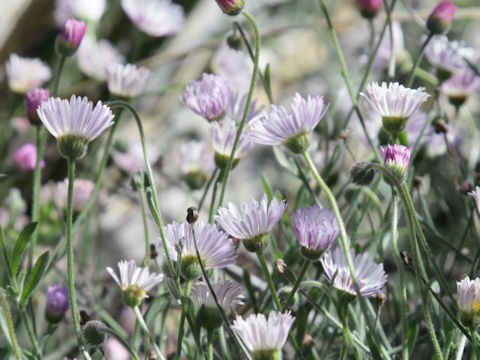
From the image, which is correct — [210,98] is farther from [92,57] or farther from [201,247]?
[92,57]

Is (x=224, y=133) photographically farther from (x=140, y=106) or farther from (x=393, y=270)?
(x=140, y=106)

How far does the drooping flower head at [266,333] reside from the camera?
0.36 m

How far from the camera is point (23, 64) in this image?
75 cm

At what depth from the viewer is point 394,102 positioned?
1.46 feet

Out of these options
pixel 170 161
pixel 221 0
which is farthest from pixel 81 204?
pixel 170 161

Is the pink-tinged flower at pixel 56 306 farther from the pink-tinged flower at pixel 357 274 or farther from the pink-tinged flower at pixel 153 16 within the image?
the pink-tinged flower at pixel 153 16

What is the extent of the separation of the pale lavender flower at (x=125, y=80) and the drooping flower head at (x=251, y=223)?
23 cm

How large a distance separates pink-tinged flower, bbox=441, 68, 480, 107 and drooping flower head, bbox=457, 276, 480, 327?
32 cm

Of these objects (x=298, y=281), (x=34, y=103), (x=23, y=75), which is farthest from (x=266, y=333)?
(x=23, y=75)

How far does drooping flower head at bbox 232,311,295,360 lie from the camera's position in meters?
0.36

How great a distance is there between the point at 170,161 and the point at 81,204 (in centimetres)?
62

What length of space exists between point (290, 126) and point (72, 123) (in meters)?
0.14

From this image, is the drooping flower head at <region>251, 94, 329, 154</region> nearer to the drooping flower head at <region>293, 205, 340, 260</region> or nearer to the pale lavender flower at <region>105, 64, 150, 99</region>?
the drooping flower head at <region>293, 205, 340, 260</region>

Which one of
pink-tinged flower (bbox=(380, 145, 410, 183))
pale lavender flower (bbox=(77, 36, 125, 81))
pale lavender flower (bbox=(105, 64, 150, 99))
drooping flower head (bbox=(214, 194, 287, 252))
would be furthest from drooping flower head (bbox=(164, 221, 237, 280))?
pale lavender flower (bbox=(77, 36, 125, 81))
